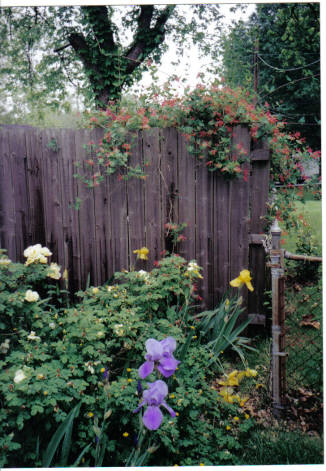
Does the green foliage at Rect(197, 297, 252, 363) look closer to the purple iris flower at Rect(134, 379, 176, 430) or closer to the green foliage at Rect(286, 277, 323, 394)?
the green foliage at Rect(286, 277, 323, 394)

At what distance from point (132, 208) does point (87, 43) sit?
3.25 meters

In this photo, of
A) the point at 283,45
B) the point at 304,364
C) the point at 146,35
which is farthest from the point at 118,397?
the point at 146,35

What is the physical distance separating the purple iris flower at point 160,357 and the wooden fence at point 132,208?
169 cm

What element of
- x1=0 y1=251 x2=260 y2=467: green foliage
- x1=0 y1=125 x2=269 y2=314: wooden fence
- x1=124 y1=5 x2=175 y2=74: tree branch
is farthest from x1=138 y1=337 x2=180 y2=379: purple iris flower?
x1=124 y1=5 x2=175 y2=74: tree branch

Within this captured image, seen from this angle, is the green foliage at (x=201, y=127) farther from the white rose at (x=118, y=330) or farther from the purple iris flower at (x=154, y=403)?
the purple iris flower at (x=154, y=403)

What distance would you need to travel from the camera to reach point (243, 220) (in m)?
2.74

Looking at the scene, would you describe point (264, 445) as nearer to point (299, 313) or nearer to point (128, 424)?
point (128, 424)

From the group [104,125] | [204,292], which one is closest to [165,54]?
[104,125]

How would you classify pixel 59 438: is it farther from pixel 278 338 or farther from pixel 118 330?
pixel 278 338

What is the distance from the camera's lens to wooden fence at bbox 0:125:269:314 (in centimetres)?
276

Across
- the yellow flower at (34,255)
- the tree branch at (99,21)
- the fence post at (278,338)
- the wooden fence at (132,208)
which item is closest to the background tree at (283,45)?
the wooden fence at (132,208)

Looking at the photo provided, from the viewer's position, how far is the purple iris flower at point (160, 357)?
3.88 feet

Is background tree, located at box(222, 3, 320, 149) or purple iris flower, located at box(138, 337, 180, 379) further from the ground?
background tree, located at box(222, 3, 320, 149)

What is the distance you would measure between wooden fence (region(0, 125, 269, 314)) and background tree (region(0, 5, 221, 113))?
74.8 inches
